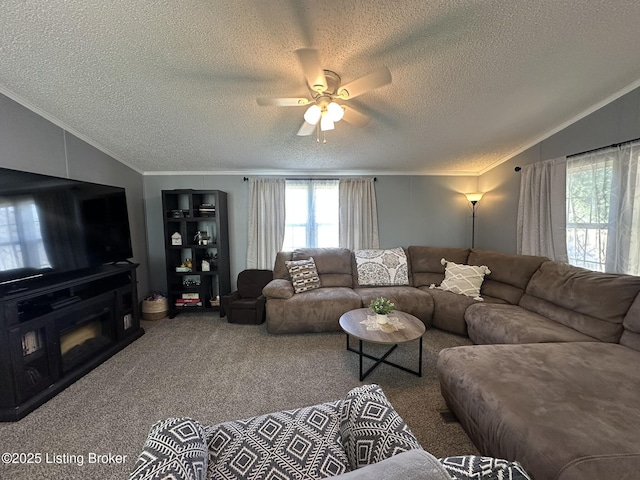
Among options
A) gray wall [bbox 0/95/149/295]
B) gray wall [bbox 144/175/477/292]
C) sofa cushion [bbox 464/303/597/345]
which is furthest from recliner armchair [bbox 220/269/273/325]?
sofa cushion [bbox 464/303/597/345]

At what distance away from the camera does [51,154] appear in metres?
2.45

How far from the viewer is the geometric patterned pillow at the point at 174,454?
2.44ft

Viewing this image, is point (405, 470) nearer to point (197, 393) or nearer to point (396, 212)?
point (197, 393)

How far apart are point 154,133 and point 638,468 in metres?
4.19

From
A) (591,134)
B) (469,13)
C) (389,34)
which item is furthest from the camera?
(591,134)

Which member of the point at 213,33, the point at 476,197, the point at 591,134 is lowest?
the point at 476,197

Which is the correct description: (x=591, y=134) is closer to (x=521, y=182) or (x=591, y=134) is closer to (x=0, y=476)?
(x=521, y=182)

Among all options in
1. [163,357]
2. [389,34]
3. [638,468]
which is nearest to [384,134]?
[389,34]

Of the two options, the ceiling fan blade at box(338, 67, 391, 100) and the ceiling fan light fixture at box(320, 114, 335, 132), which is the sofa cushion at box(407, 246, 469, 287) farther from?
the ceiling fan blade at box(338, 67, 391, 100)

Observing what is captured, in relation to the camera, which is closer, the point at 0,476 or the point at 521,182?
the point at 0,476

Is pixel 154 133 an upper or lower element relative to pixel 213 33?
lower

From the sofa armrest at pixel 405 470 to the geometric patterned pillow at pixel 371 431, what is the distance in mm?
462

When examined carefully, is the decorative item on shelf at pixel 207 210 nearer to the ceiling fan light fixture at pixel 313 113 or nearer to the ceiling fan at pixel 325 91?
the ceiling fan at pixel 325 91

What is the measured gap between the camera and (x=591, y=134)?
249cm
